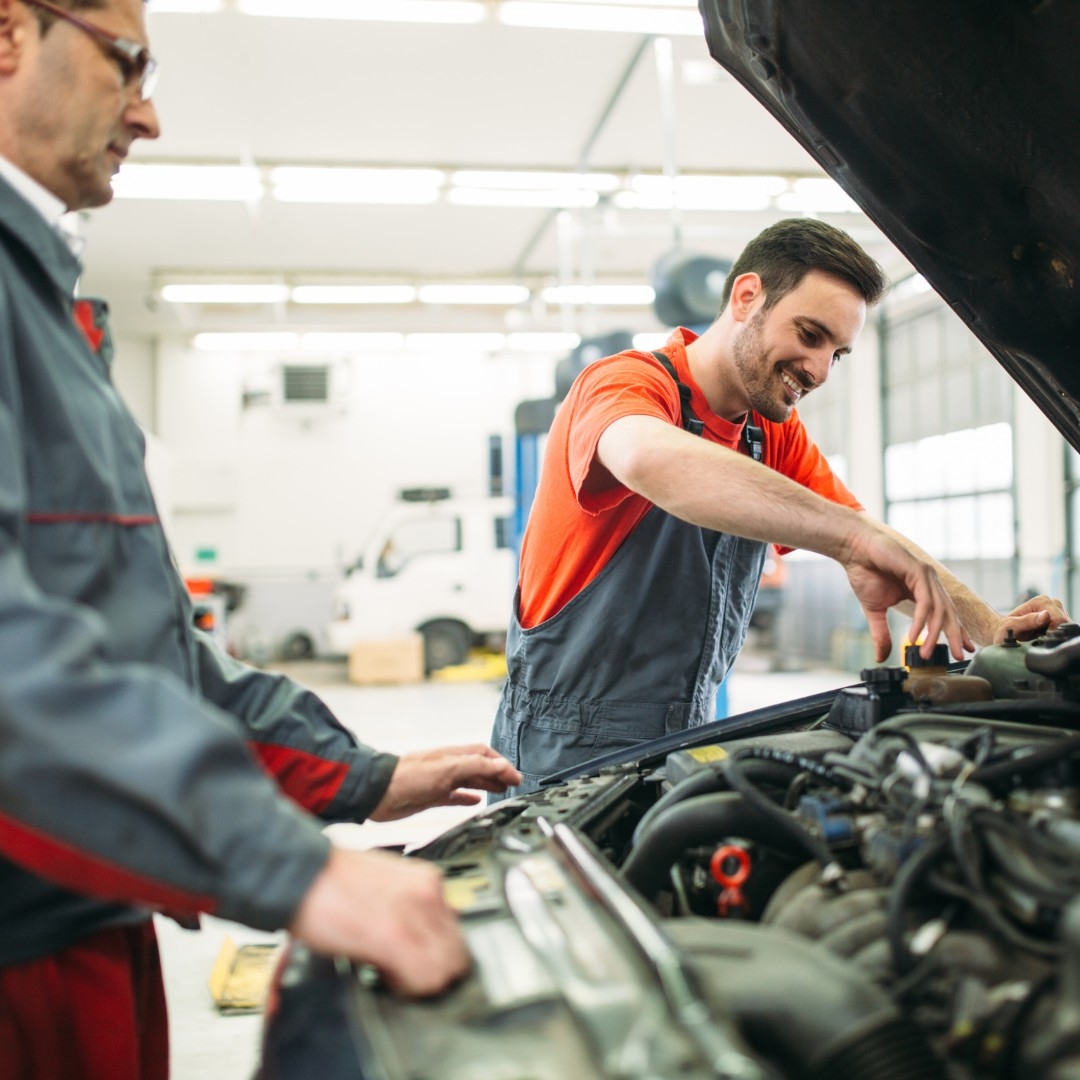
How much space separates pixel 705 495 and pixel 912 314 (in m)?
8.31

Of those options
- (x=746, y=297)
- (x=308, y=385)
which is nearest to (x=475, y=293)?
(x=308, y=385)

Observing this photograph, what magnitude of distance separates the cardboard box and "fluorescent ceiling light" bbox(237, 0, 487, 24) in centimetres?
565

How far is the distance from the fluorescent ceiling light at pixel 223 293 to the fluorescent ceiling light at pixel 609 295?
2635 millimetres

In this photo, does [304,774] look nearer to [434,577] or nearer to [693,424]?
[693,424]

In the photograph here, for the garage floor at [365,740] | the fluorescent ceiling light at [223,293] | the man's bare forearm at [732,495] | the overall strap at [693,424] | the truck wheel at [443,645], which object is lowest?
the garage floor at [365,740]

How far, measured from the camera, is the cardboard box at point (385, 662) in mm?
8695

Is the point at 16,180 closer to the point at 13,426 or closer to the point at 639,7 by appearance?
the point at 13,426

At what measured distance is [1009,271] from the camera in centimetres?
145

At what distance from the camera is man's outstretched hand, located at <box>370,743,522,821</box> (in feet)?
3.63

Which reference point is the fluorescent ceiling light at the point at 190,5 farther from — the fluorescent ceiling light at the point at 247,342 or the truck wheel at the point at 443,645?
the truck wheel at the point at 443,645

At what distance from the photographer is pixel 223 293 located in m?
9.02

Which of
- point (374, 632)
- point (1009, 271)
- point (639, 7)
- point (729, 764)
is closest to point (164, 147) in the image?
point (639, 7)

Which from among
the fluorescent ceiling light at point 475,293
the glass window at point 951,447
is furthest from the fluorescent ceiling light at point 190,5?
the glass window at point 951,447

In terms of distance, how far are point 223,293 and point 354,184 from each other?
9.57ft
